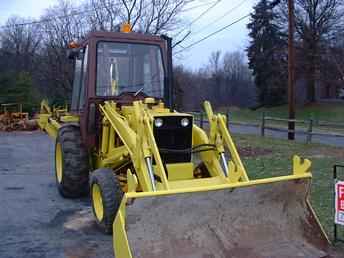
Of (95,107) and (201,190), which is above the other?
(95,107)

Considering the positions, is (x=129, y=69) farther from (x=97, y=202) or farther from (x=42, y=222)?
(x=42, y=222)

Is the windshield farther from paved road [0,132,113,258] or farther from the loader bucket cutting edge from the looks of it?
→ the loader bucket cutting edge

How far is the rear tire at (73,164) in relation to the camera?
7.73 m

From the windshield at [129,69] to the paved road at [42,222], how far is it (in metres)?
1.96

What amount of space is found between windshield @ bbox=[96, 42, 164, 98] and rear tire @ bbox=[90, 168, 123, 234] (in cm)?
180

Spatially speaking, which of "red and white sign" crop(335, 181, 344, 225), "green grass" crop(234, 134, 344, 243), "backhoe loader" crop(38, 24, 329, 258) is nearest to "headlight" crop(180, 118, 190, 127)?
"backhoe loader" crop(38, 24, 329, 258)

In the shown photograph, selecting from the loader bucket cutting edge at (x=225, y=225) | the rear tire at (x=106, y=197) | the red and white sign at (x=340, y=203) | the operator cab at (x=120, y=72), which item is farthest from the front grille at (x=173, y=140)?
the red and white sign at (x=340, y=203)

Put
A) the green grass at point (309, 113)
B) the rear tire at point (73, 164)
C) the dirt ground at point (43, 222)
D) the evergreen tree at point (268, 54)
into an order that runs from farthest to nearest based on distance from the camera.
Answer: the evergreen tree at point (268, 54) < the green grass at point (309, 113) < the rear tire at point (73, 164) < the dirt ground at point (43, 222)

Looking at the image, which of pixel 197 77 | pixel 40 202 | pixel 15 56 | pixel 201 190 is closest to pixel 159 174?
pixel 201 190

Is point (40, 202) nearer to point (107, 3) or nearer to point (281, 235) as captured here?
point (281, 235)

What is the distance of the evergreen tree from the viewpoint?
48.6 m

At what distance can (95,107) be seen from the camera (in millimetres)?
7430

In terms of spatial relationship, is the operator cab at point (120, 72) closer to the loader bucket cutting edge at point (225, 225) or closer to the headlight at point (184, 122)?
the headlight at point (184, 122)

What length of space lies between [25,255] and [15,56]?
163 ft
